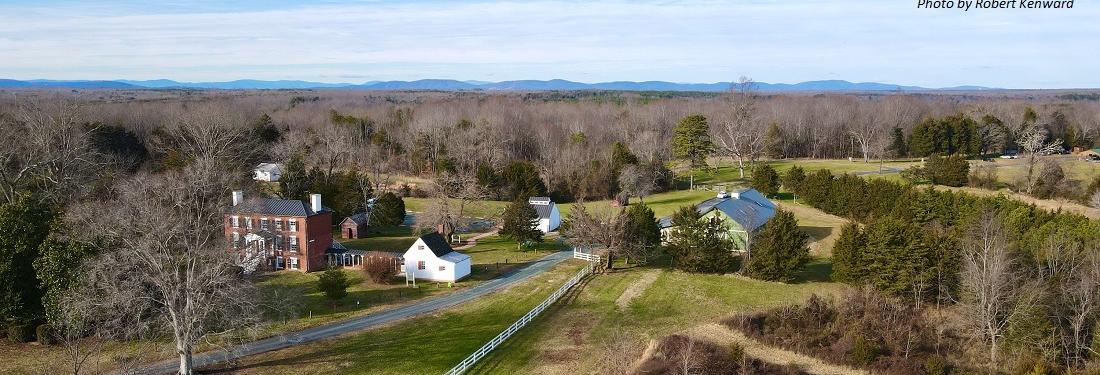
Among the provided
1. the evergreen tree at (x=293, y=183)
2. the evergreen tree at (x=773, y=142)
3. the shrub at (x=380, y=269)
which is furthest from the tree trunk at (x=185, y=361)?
the evergreen tree at (x=773, y=142)

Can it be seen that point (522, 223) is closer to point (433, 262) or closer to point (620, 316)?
point (433, 262)

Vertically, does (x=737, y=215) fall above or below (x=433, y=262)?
A: above

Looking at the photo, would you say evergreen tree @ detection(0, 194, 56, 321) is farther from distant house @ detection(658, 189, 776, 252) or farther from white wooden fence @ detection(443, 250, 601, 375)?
distant house @ detection(658, 189, 776, 252)

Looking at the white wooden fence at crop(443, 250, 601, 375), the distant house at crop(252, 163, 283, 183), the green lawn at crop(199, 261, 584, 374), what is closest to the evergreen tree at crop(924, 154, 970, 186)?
the white wooden fence at crop(443, 250, 601, 375)

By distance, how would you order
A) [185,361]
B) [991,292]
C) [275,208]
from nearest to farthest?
[185,361] < [991,292] < [275,208]

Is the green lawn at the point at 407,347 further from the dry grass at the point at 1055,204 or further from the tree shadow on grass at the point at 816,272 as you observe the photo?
the dry grass at the point at 1055,204

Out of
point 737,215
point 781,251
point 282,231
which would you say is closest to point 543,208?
point 737,215
